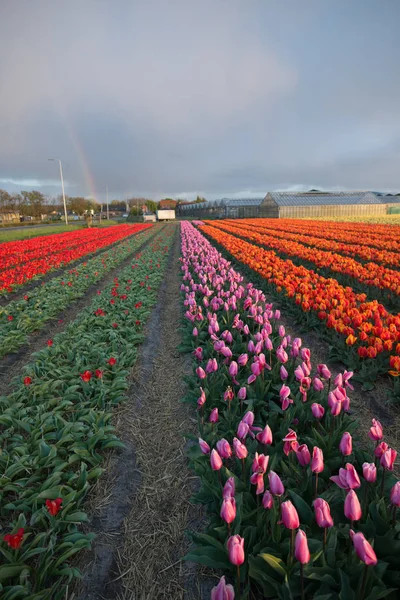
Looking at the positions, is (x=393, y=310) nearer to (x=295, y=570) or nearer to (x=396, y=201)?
(x=295, y=570)

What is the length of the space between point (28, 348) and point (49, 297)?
9.60 feet

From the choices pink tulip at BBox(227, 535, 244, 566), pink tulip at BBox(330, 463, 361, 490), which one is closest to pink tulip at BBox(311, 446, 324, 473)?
pink tulip at BBox(330, 463, 361, 490)

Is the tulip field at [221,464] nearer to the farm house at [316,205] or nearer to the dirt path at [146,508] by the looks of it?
the dirt path at [146,508]

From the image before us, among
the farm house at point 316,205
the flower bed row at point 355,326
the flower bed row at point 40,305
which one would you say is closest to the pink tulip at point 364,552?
the flower bed row at point 355,326

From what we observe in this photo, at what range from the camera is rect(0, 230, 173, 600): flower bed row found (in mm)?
2264

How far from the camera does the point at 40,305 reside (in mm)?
8773

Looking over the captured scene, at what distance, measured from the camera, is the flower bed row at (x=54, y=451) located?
2264mm

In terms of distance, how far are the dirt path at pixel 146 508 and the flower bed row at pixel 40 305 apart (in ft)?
10.4

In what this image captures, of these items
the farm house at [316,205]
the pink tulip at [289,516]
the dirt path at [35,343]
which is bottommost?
the dirt path at [35,343]

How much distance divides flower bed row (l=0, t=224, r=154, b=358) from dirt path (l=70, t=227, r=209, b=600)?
3.18 metres

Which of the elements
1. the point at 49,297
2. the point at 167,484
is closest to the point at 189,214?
the point at 49,297

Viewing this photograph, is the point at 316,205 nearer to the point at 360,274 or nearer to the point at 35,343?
the point at 360,274

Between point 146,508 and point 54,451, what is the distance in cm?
104

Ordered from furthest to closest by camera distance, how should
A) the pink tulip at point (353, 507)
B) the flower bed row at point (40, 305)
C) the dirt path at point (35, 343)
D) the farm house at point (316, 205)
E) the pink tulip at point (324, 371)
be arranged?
the farm house at point (316, 205), the flower bed row at point (40, 305), the dirt path at point (35, 343), the pink tulip at point (324, 371), the pink tulip at point (353, 507)
